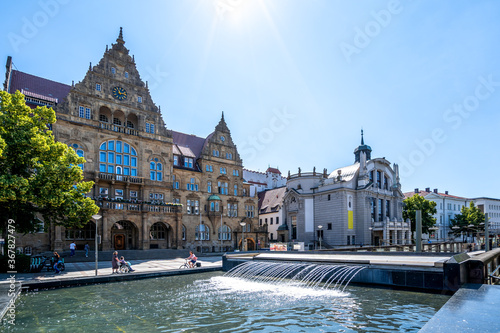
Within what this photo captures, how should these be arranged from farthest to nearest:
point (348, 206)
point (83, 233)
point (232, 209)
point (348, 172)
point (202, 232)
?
point (348, 172) → point (348, 206) → point (232, 209) → point (202, 232) → point (83, 233)

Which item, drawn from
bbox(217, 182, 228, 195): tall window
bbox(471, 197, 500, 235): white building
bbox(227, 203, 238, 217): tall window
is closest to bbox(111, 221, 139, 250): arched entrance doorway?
bbox(217, 182, 228, 195): tall window

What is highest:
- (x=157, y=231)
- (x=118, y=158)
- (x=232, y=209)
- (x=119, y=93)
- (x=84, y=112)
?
(x=119, y=93)

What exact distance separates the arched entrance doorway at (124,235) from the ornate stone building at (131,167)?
0.13 m

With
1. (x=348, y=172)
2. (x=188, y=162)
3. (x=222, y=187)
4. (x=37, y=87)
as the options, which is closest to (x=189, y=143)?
(x=188, y=162)

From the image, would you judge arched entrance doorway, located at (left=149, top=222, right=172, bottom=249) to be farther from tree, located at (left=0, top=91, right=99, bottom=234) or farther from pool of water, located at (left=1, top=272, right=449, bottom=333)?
pool of water, located at (left=1, top=272, right=449, bottom=333)

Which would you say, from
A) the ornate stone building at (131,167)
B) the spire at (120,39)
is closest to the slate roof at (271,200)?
the ornate stone building at (131,167)

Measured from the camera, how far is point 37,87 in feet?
146

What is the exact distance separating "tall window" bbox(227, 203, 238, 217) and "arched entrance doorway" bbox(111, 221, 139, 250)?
1709 centimetres

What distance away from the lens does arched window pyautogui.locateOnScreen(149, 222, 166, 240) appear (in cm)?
4866

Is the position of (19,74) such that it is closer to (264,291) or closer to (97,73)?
(97,73)

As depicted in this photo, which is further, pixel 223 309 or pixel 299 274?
pixel 299 274

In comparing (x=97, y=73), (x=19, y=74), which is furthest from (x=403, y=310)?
(x=19, y=74)

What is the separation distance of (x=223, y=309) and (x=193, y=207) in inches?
1642

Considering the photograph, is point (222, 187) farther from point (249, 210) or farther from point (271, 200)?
point (271, 200)
